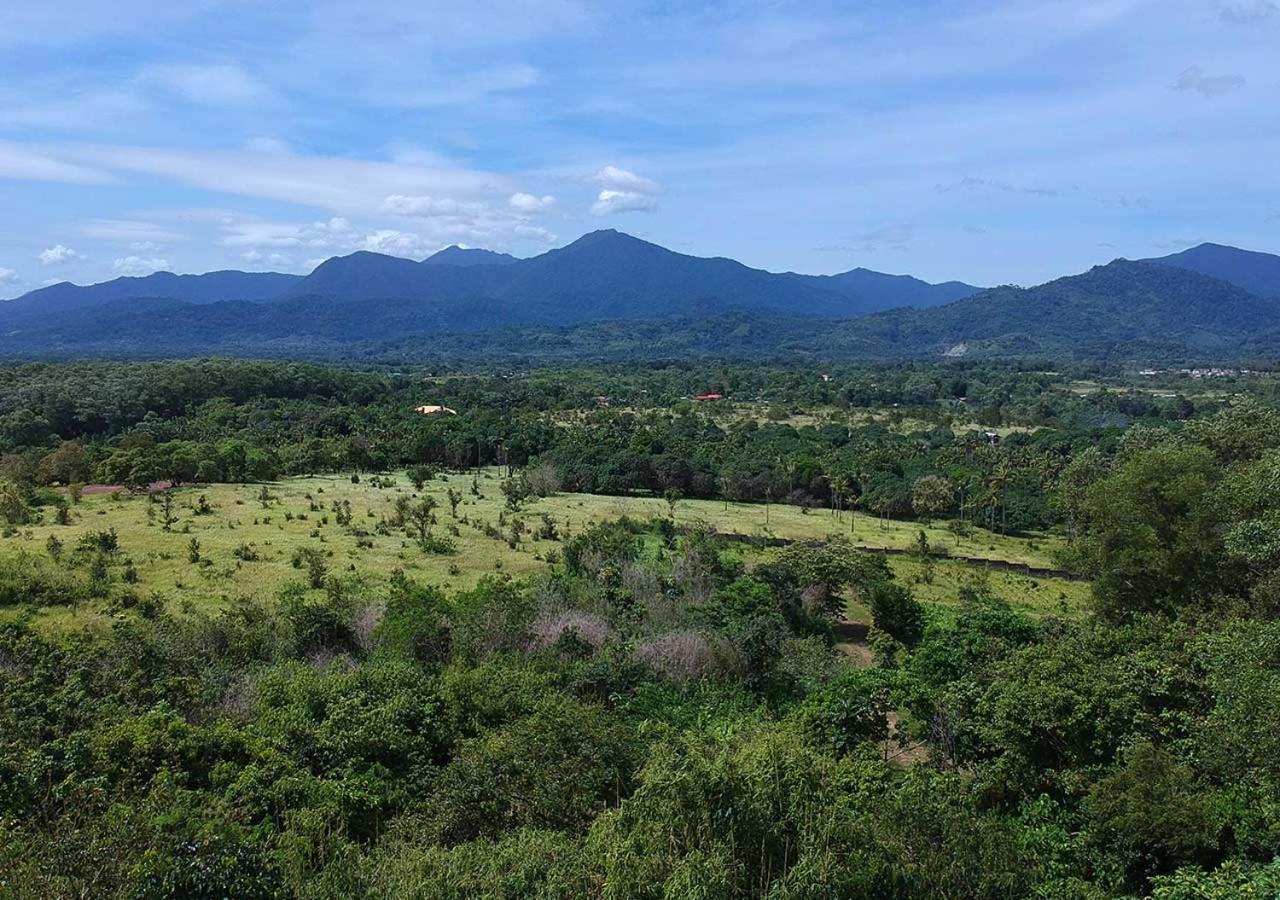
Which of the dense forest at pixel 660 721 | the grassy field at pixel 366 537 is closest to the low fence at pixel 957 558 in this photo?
the grassy field at pixel 366 537

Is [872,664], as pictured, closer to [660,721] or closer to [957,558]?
[660,721]

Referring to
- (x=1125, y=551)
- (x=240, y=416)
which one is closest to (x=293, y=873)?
(x=1125, y=551)

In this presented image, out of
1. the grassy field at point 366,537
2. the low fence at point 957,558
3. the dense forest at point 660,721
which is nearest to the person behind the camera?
the dense forest at point 660,721

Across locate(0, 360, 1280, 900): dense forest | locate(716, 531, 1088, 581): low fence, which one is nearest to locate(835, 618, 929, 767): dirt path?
locate(0, 360, 1280, 900): dense forest

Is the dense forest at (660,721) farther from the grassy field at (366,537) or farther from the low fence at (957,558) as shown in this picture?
the low fence at (957,558)

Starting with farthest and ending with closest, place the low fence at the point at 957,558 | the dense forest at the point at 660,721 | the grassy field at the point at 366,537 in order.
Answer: the low fence at the point at 957,558
the grassy field at the point at 366,537
the dense forest at the point at 660,721

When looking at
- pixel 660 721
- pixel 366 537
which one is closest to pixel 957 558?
pixel 366 537

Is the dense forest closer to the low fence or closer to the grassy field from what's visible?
the grassy field
